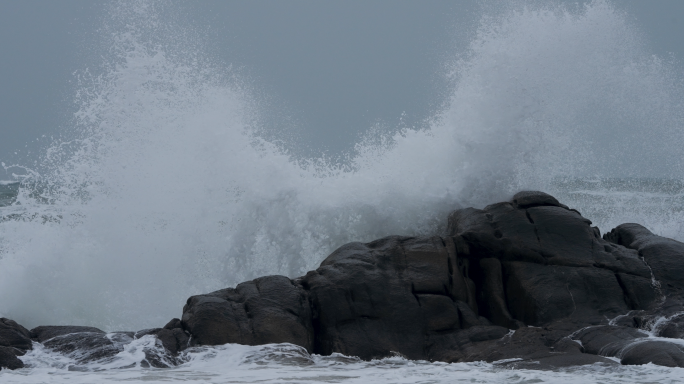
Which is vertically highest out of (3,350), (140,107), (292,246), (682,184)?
(682,184)

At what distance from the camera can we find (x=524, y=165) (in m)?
11.3

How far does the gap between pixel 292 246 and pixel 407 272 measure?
9.45 feet

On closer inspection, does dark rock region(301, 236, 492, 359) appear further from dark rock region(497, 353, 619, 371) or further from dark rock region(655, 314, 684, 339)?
dark rock region(655, 314, 684, 339)

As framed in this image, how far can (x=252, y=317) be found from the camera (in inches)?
313

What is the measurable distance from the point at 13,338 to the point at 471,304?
5.13m

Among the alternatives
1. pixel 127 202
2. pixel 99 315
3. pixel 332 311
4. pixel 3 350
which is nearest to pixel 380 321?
pixel 332 311

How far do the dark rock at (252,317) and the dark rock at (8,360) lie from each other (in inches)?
67.4

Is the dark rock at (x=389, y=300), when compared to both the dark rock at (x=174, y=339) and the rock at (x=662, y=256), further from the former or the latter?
the rock at (x=662, y=256)

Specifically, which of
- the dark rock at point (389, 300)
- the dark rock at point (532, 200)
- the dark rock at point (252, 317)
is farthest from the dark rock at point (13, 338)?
the dark rock at point (532, 200)

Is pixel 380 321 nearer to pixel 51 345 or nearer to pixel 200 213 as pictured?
pixel 51 345

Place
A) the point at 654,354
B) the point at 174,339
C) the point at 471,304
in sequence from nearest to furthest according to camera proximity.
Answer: the point at 654,354, the point at 174,339, the point at 471,304

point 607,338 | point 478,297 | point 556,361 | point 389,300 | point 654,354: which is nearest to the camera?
point 654,354

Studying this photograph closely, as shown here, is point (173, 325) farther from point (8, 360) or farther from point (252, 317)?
point (8, 360)

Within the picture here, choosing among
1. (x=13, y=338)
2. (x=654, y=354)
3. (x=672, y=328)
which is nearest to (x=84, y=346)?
(x=13, y=338)
